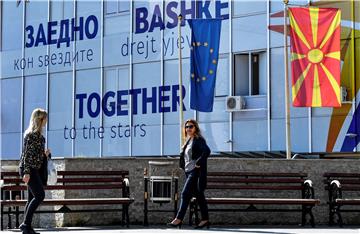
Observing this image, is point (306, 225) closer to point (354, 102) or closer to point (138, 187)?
point (138, 187)

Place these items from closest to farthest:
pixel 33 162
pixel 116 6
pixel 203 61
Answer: pixel 33 162, pixel 203 61, pixel 116 6

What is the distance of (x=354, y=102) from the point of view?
2527 centimetres

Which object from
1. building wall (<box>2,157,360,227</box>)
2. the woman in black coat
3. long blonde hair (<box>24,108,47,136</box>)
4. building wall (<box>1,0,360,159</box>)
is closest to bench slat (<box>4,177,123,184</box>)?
building wall (<box>2,157,360,227</box>)

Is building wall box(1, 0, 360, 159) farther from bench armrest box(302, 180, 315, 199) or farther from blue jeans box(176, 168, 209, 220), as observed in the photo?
blue jeans box(176, 168, 209, 220)

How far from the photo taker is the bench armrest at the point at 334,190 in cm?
1456

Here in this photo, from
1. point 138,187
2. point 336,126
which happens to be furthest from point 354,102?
point 138,187

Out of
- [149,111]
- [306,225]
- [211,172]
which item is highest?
[149,111]

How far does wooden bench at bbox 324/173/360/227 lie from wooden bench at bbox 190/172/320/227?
0.43m

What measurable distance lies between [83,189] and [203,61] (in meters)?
9.82

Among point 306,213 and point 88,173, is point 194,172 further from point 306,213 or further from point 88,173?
point 306,213

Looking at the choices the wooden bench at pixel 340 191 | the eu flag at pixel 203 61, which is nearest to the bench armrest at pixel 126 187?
the wooden bench at pixel 340 191

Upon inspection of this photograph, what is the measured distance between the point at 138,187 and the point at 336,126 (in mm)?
12284

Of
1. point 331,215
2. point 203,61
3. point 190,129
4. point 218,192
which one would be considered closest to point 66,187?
point 190,129

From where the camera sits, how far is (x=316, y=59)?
68.0 ft
